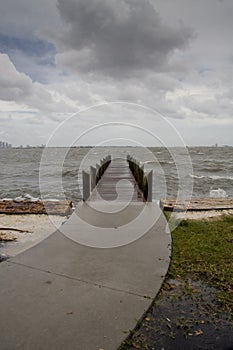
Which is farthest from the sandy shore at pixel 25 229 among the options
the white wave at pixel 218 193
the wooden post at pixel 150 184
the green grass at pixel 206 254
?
the white wave at pixel 218 193

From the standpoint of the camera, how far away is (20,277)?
3764mm

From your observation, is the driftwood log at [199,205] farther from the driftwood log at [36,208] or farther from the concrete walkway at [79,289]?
the concrete walkway at [79,289]

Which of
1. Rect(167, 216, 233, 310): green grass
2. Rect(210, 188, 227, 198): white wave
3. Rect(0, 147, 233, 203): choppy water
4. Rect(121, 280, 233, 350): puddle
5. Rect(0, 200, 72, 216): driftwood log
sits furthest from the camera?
Rect(0, 147, 233, 203): choppy water

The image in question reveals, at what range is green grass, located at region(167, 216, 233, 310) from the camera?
3.80 m

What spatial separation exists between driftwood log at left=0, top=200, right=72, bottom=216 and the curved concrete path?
3623 millimetres

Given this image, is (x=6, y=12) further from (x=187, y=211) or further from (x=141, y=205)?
(x=187, y=211)

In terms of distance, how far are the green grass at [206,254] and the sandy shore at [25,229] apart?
283 cm

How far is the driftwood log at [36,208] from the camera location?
8.95 metres

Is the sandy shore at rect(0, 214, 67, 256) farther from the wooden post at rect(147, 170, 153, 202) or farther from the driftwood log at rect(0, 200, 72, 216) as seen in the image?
the wooden post at rect(147, 170, 153, 202)

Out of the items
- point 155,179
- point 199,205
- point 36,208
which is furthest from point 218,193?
point 36,208

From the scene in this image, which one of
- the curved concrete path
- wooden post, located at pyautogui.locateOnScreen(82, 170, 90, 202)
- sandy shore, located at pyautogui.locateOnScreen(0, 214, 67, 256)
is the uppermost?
wooden post, located at pyautogui.locateOnScreen(82, 170, 90, 202)

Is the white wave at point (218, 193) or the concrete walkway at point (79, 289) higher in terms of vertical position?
the concrete walkway at point (79, 289)

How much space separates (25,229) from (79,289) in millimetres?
4030

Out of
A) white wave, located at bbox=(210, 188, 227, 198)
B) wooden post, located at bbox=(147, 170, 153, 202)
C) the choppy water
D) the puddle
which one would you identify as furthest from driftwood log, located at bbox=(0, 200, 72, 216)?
white wave, located at bbox=(210, 188, 227, 198)
